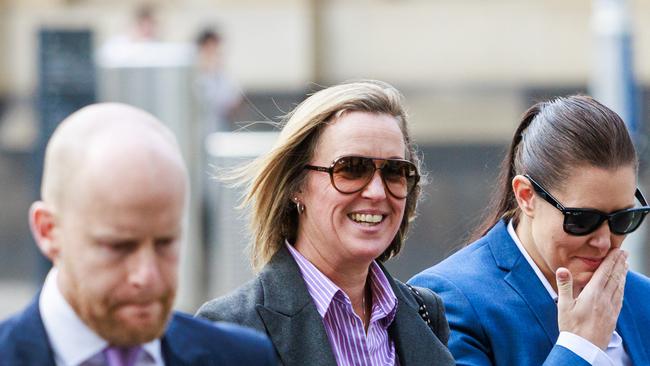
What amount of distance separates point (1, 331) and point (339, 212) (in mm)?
1259

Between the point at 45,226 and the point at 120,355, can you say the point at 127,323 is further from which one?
the point at 45,226

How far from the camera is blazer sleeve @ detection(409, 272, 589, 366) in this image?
12.7 ft

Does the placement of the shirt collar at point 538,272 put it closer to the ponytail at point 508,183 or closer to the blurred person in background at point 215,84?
the ponytail at point 508,183

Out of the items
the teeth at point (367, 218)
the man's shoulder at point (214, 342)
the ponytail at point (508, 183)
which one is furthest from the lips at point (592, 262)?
the man's shoulder at point (214, 342)

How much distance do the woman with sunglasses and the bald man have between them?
3.20 feet

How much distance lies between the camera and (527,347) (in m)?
3.91

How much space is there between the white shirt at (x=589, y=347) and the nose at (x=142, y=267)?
1672 mm

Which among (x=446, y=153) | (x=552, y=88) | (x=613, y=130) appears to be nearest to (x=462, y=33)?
(x=552, y=88)

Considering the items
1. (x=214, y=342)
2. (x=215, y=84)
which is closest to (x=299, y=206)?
(x=214, y=342)

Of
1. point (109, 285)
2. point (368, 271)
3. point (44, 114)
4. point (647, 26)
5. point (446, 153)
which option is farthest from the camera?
point (647, 26)

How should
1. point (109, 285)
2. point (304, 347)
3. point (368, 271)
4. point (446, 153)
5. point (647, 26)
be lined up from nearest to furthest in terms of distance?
1. point (109, 285)
2. point (304, 347)
3. point (368, 271)
4. point (446, 153)
5. point (647, 26)

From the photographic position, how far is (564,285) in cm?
380

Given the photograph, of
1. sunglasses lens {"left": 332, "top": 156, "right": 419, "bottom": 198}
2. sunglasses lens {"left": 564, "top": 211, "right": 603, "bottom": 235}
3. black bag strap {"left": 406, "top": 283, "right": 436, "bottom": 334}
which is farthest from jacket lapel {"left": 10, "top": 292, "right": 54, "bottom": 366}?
sunglasses lens {"left": 564, "top": 211, "right": 603, "bottom": 235}

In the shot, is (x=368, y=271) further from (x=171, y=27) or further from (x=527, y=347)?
(x=171, y=27)
